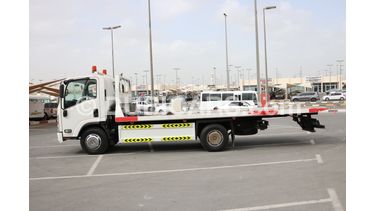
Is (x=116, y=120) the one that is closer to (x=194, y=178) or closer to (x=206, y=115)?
(x=206, y=115)

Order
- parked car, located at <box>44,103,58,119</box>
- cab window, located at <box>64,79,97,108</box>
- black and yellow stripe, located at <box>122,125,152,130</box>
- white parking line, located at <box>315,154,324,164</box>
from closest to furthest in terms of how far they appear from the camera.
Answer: white parking line, located at <box>315,154,324,164</box>
cab window, located at <box>64,79,97,108</box>
black and yellow stripe, located at <box>122,125,152,130</box>
parked car, located at <box>44,103,58,119</box>

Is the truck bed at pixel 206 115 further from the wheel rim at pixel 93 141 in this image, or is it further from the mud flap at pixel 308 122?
the wheel rim at pixel 93 141

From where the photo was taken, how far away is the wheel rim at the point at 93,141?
10.8 m

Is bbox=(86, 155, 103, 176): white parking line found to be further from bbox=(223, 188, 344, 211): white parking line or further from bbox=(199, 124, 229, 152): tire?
bbox=(223, 188, 344, 211): white parking line

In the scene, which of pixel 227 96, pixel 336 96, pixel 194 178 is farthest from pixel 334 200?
pixel 336 96

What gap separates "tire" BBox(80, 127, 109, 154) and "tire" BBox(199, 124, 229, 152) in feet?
9.29

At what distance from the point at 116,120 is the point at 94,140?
949mm

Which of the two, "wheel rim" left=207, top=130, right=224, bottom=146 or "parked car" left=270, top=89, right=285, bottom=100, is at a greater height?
"parked car" left=270, top=89, right=285, bottom=100

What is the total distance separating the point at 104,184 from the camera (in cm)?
709

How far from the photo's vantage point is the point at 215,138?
10789mm

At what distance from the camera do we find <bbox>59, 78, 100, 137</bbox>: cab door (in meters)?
10.6

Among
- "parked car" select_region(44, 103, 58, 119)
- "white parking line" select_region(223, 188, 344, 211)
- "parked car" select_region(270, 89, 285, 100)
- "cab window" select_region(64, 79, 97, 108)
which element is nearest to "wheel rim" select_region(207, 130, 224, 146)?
"cab window" select_region(64, 79, 97, 108)
